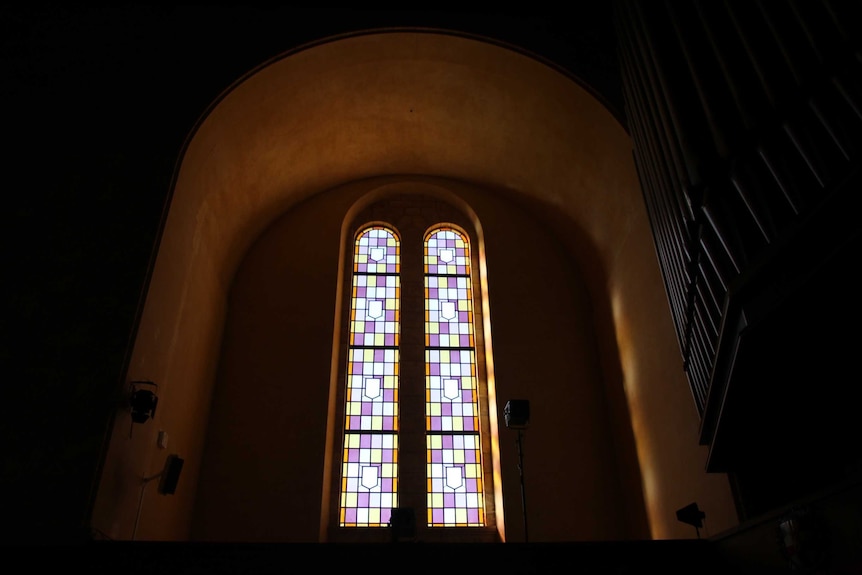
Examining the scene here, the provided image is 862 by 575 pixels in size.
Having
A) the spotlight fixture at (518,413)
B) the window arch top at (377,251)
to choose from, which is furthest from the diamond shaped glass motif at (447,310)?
the spotlight fixture at (518,413)

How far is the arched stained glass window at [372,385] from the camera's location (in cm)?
709

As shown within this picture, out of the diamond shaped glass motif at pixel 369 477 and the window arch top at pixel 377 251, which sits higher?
the window arch top at pixel 377 251

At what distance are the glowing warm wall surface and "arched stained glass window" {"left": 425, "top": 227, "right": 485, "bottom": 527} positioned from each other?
50cm

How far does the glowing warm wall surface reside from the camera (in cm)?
591

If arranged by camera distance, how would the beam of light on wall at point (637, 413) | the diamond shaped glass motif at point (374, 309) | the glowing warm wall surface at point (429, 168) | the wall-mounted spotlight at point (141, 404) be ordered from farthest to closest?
the diamond shaped glass motif at point (374, 309)
the beam of light on wall at point (637, 413)
the glowing warm wall surface at point (429, 168)
the wall-mounted spotlight at point (141, 404)

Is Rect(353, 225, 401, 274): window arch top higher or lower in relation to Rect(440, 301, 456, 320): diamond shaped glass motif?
higher

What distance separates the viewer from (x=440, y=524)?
6.95 m

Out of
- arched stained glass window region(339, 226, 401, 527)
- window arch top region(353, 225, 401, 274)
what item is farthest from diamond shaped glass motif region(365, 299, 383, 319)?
window arch top region(353, 225, 401, 274)

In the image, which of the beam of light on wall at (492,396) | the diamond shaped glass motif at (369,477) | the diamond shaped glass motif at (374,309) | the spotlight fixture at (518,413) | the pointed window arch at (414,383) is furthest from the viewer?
the diamond shaped glass motif at (374,309)

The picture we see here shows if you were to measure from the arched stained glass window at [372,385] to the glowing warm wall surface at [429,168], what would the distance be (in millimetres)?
518

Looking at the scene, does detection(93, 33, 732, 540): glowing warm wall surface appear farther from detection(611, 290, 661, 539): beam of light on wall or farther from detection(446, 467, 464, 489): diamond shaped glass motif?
detection(446, 467, 464, 489): diamond shaped glass motif

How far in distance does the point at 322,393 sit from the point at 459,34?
4108mm

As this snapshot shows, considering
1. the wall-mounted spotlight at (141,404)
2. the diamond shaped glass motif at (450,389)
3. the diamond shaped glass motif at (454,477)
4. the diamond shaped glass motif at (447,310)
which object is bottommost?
the wall-mounted spotlight at (141,404)

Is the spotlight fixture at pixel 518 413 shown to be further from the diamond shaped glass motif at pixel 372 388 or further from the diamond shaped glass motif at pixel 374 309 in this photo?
the diamond shaped glass motif at pixel 374 309
